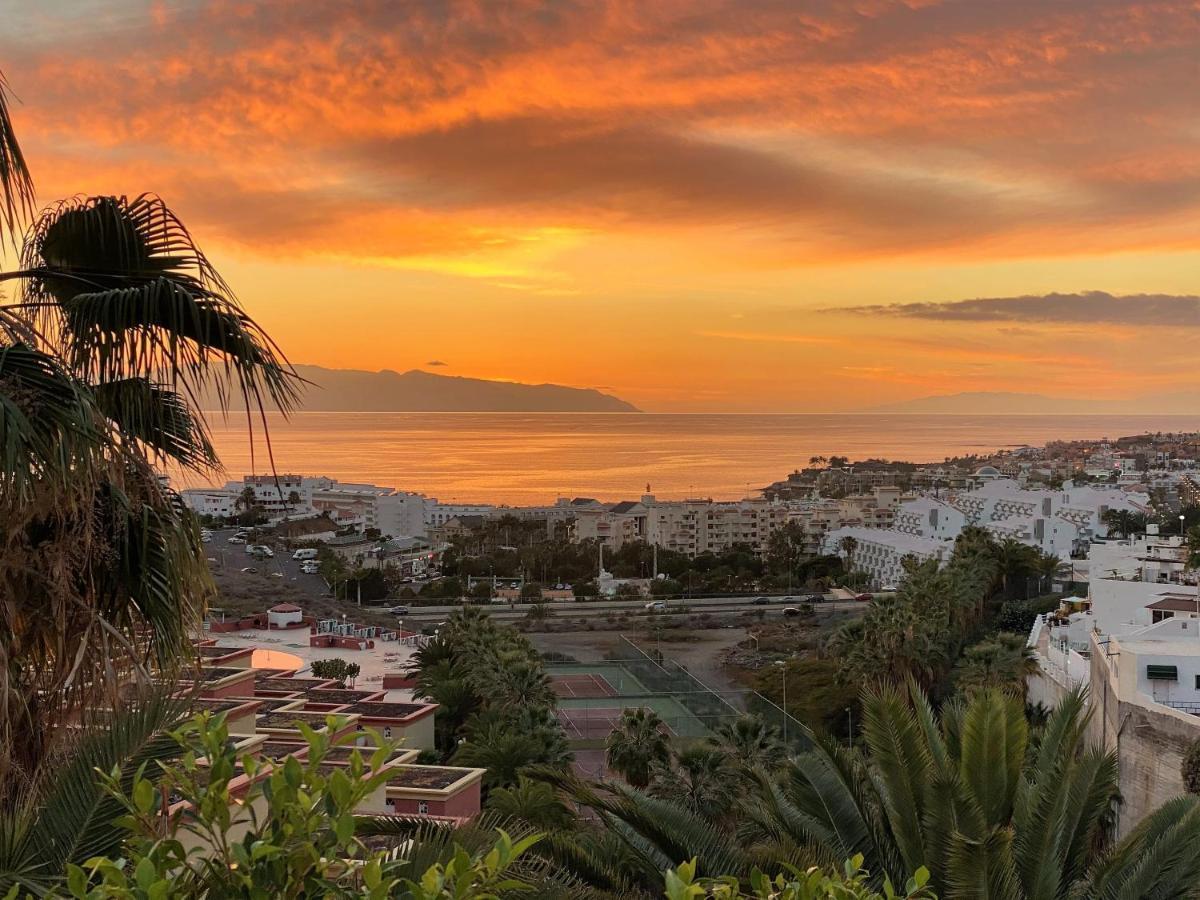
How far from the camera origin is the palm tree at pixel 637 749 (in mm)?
15930

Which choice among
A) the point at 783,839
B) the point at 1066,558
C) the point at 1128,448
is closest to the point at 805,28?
the point at 783,839

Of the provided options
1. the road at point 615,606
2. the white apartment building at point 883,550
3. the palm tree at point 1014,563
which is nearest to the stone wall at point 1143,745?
the palm tree at point 1014,563

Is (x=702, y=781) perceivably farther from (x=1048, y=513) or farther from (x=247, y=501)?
(x=247, y=501)

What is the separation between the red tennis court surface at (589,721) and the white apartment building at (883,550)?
30895 millimetres

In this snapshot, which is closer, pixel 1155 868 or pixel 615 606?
pixel 1155 868

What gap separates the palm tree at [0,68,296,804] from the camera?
9.78 feet

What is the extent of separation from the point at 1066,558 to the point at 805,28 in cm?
4263

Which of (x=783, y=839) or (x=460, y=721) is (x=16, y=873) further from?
(x=460, y=721)

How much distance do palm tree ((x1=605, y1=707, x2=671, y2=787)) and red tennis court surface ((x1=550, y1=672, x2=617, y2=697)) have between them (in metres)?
10.2

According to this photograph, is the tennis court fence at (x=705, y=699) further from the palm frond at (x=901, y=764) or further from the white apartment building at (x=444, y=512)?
the white apartment building at (x=444, y=512)

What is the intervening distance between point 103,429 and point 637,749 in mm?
13949

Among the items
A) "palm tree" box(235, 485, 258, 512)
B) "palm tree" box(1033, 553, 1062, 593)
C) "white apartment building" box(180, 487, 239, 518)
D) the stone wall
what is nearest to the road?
"palm tree" box(1033, 553, 1062, 593)

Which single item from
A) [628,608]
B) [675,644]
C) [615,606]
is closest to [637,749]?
[675,644]

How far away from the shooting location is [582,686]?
28531 millimetres
